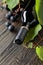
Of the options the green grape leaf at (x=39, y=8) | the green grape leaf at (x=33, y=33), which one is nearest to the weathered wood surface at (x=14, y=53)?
the green grape leaf at (x=33, y=33)

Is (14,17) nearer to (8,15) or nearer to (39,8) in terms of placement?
(8,15)

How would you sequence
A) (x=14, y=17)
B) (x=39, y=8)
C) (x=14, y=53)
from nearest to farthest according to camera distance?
1. (x=39, y=8)
2. (x=14, y=53)
3. (x=14, y=17)

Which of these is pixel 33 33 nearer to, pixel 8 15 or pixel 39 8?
pixel 39 8

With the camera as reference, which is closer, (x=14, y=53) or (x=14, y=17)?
(x=14, y=53)

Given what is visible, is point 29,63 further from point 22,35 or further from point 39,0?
point 39,0

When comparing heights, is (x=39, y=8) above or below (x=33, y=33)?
above

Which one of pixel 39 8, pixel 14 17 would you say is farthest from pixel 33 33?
pixel 14 17

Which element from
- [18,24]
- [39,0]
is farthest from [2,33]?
[39,0]

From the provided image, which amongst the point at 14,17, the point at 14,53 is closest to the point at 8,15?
the point at 14,17

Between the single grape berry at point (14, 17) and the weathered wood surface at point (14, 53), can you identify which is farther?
the single grape berry at point (14, 17)

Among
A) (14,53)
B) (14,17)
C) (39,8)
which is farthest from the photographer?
(14,17)

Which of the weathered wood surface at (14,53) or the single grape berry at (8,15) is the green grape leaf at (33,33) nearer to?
the weathered wood surface at (14,53)

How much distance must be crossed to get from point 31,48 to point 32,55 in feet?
0.12

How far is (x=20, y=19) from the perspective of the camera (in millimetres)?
876
